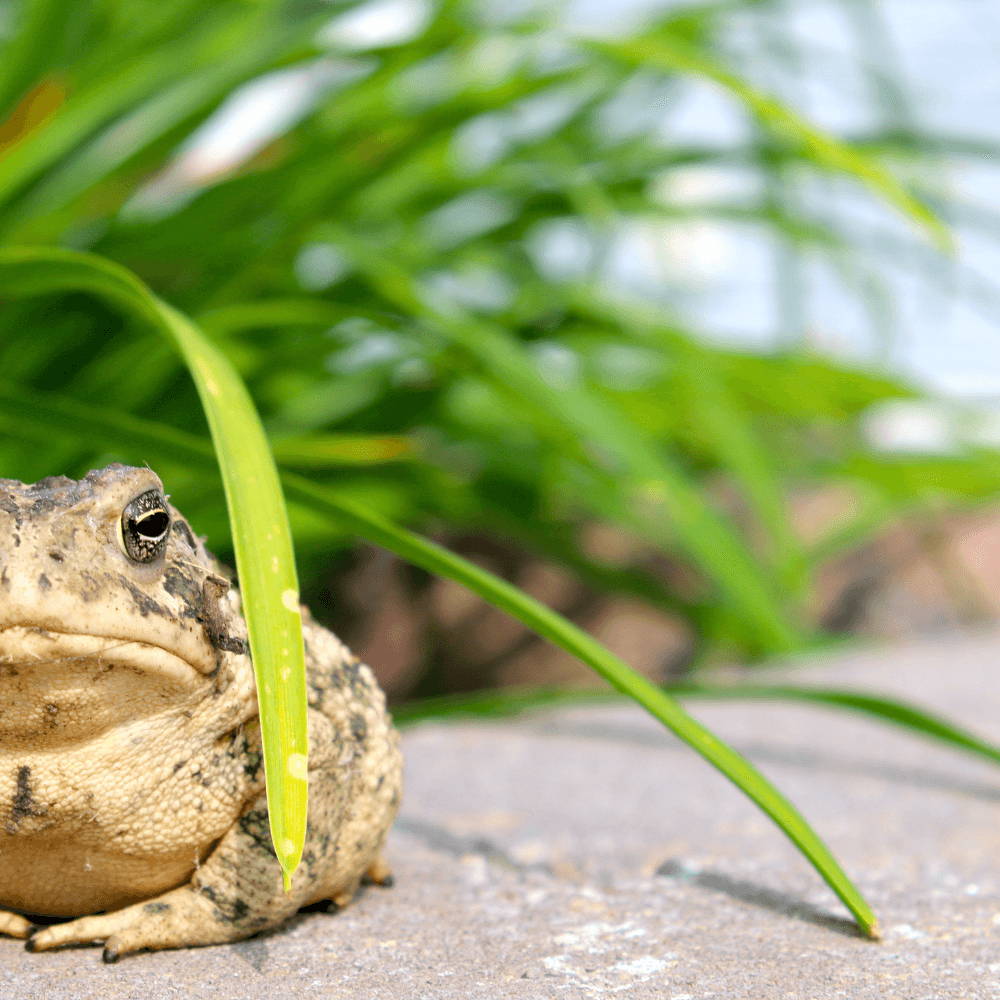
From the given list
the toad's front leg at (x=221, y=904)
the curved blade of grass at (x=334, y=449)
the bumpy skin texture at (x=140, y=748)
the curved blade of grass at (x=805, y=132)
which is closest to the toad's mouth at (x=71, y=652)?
the bumpy skin texture at (x=140, y=748)

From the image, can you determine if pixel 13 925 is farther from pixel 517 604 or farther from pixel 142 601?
pixel 517 604

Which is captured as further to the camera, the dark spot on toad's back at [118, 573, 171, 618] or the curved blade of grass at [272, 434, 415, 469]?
the curved blade of grass at [272, 434, 415, 469]

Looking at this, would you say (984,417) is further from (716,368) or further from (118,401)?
(118,401)

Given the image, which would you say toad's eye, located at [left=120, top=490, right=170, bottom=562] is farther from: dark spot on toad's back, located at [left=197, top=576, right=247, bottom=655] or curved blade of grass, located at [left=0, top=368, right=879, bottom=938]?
curved blade of grass, located at [left=0, top=368, right=879, bottom=938]

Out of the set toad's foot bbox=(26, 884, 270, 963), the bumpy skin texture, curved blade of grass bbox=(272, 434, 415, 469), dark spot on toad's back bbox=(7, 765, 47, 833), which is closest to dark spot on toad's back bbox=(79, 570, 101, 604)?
the bumpy skin texture

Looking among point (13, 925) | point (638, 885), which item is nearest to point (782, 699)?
point (638, 885)

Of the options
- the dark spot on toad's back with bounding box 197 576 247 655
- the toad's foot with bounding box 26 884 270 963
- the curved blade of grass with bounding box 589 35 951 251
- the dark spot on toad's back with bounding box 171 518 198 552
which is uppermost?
the curved blade of grass with bounding box 589 35 951 251
